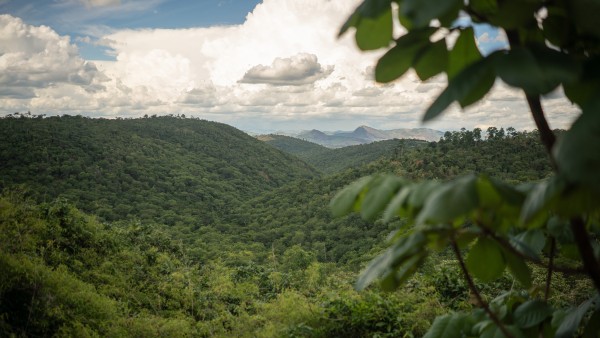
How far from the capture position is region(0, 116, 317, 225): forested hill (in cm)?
5102

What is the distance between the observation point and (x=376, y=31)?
681mm

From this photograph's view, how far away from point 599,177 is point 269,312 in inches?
278

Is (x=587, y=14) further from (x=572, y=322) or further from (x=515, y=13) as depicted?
(x=572, y=322)

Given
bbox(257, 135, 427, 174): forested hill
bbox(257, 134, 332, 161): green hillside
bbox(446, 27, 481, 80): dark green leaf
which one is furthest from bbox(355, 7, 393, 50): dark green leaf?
bbox(257, 134, 332, 161): green hillside

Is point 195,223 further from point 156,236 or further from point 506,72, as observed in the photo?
point 506,72

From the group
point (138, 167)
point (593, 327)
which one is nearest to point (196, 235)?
point (138, 167)

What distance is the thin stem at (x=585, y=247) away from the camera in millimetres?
671

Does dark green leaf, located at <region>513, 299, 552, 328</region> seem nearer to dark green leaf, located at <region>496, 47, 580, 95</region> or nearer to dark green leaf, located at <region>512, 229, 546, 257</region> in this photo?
dark green leaf, located at <region>512, 229, 546, 257</region>

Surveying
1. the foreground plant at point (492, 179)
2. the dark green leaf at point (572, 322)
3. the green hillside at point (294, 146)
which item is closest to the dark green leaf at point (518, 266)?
the foreground plant at point (492, 179)

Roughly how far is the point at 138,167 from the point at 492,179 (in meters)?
73.4

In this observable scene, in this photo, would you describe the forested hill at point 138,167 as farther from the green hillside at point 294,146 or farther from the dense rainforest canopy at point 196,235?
the green hillside at point 294,146

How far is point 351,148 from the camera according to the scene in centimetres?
13262

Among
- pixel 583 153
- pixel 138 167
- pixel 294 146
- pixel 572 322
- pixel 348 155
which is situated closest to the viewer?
pixel 583 153

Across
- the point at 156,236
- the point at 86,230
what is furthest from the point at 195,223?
the point at 86,230
